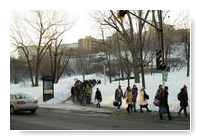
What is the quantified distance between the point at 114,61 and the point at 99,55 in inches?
155

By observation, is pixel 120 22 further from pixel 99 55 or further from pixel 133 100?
pixel 99 55

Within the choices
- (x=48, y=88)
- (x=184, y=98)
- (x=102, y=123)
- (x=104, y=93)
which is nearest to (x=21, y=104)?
(x=102, y=123)

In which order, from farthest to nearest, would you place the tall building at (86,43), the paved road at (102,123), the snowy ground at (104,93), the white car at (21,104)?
the tall building at (86,43) < the snowy ground at (104,93) < the white car at (21,104) < the paved road at (102,123)

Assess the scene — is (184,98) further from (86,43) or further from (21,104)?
(86,43)

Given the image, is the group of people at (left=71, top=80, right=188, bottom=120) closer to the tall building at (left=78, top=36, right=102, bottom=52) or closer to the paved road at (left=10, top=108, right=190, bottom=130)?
the paved road at (left=10, top=108, right=190, bottom=130)

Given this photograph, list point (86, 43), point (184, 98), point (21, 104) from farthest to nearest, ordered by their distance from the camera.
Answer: point (86, 43) < point (21, 104) < point (184, 98)

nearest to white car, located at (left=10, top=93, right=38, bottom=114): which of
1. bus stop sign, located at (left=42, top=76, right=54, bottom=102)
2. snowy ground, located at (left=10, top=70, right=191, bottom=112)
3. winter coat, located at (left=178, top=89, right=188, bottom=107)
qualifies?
snowy ground, located at (left=10, top=70, right=191, bottom=112)

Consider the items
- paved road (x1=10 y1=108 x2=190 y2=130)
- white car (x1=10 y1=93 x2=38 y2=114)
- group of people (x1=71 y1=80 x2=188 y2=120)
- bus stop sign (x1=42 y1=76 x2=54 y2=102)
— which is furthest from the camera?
bus stop sign (x1=42 y1=76 x2=54 y2=102)

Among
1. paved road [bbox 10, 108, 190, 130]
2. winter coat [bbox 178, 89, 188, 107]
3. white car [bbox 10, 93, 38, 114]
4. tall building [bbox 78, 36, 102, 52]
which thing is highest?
tall building [bbox 78, 36, 102, 52]

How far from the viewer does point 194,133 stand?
1151 centimetres

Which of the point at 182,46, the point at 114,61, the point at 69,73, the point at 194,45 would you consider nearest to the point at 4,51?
the point at 194,45

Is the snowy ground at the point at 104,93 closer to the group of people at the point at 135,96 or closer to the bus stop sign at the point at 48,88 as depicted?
the bus stop sign at the point at 48,88

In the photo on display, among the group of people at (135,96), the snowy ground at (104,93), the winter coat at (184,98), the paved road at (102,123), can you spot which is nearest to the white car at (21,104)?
the snowy ground at (104,93)

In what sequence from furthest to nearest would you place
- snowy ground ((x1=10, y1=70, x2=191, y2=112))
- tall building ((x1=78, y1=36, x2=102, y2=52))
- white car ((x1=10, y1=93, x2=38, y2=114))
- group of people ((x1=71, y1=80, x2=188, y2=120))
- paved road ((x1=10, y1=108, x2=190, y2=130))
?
1. tall building ((x1=78, y1=36, x2=102, y2=52))
2. snowy ground ((x1=10, y1=70, x2=191, y2=112))
3. white car ((x1=10, y1=93, x2=38, y2=114))
4. group of people ((x1=71, y1=80, x2=188, y2=120))
5. paved road ((x1=10, y1=108, x2=190, y2=130))
